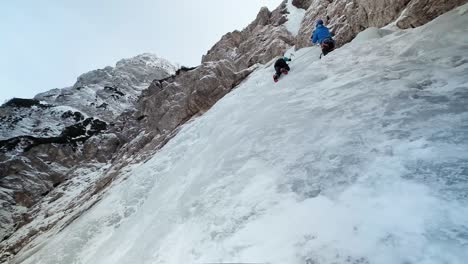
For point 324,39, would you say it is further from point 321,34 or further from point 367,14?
point 367,14

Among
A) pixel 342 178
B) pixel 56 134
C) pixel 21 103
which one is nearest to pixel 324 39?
pixel 342 178

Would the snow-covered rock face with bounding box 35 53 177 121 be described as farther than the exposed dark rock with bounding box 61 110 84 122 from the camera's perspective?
Yes

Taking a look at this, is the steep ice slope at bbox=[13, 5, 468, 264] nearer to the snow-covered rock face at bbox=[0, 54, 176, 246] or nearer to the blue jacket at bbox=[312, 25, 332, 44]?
the blue jacket at bbox=[312, 25, 332, 44]

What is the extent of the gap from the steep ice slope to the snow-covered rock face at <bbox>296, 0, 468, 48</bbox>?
3.07 ft

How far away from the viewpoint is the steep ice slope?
2928 millimetres

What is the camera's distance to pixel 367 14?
41.5 feet

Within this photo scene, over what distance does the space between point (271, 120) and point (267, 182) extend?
307cm

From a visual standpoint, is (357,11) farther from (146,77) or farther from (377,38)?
(146,77)

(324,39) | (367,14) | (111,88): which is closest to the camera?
(324,39)

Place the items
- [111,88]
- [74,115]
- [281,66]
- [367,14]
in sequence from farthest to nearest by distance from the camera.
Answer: [111,88] → [74,115] → [281,66] → [367,14]

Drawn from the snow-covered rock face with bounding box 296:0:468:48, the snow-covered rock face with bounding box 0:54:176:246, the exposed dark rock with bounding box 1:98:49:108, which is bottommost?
the snow-covered rock face with bounding box 296:0:468:48

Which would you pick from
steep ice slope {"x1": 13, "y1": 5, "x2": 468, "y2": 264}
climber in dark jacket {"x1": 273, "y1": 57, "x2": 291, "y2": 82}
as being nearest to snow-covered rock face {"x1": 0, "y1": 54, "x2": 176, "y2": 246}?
climber in dark jacket {"x1": 273, "y1": 57, "x2": 291, "y2": 82}

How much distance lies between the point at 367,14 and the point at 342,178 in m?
11.0

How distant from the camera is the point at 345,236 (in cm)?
302
